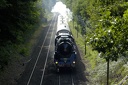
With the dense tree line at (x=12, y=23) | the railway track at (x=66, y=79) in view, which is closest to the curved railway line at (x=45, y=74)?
the railway track at (x=66, y=79)

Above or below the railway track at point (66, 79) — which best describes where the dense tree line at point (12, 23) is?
above

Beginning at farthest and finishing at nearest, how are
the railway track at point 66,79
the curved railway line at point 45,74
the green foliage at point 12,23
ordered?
1. the curved railway line at point 45,74
2. the railway track at point 66,79
3. the green foliage at point 12,23

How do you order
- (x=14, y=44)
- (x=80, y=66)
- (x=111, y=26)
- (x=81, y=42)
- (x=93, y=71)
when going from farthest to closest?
(x=81, y=42), (x=80, y=66), (x=93, y=71), (x=14, y=44), (x=111, y=26)

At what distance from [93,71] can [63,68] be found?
11.1ft

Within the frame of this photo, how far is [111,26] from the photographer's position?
266 inches

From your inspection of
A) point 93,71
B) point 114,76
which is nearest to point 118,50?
point 114,76

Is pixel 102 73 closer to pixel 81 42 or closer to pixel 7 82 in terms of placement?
pixel 7 82

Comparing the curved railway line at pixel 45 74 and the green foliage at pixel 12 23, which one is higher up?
the green foliage at pixel 12 23

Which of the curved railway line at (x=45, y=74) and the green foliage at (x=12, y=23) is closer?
the green foliage at (x=12, y=23)

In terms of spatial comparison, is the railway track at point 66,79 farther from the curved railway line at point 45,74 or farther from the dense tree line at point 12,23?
the dense tree line at point 12,23

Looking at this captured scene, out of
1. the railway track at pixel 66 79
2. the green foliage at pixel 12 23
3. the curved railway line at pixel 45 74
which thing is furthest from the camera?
the curved railway line at pixel 45 74

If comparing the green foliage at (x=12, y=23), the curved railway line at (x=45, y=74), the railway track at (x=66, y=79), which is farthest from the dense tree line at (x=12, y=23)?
the railway track at (x=66, y=79)

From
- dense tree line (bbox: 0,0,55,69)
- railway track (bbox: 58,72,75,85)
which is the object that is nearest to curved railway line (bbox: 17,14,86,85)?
railway track (bbox: 58,72,75,85)

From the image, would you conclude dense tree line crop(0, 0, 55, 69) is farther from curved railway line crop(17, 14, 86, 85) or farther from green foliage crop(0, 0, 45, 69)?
curved railway line crop(17, 14, 86, 85)
